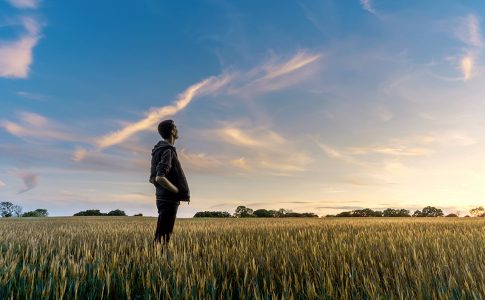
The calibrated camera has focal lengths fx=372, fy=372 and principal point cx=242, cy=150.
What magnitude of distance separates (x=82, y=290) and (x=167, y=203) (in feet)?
8.41

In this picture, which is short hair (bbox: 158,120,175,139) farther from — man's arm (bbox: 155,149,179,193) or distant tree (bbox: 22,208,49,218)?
distant tree (bbox: 22,208,49,218)

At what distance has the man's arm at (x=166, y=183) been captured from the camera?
5.30 meters

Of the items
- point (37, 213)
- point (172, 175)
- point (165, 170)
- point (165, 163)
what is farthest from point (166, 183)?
point (37, 213)

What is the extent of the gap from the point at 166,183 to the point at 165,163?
0.29m

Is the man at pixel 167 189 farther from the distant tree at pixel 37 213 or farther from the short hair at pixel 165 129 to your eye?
the distant tree at pixel 37 213

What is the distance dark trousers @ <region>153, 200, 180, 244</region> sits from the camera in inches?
225

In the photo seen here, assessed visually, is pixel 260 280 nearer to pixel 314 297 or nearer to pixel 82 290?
pixel 314 297

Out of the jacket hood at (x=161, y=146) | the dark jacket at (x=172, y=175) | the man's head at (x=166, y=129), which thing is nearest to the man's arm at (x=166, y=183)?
the dark jacket at (x=172, y=175)

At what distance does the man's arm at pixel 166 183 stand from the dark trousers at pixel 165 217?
318 mm

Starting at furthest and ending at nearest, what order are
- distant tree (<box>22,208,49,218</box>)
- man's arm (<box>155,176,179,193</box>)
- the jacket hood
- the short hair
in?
distant tree (<box>22,208,49,218</box>) < the short hair < the jacket hood < man's arm (<box>155,176,179,193</box>)

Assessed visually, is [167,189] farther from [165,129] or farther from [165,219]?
[165,129]

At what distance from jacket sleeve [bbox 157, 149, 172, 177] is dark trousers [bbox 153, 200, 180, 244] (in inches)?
23.3

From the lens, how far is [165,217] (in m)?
5.75

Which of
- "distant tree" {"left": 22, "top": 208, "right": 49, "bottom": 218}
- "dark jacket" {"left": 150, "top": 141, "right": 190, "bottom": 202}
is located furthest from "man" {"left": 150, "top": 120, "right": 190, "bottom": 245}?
"distant tree" {"left": 22, "top": 208, "right": 49, "bottom": 218}
